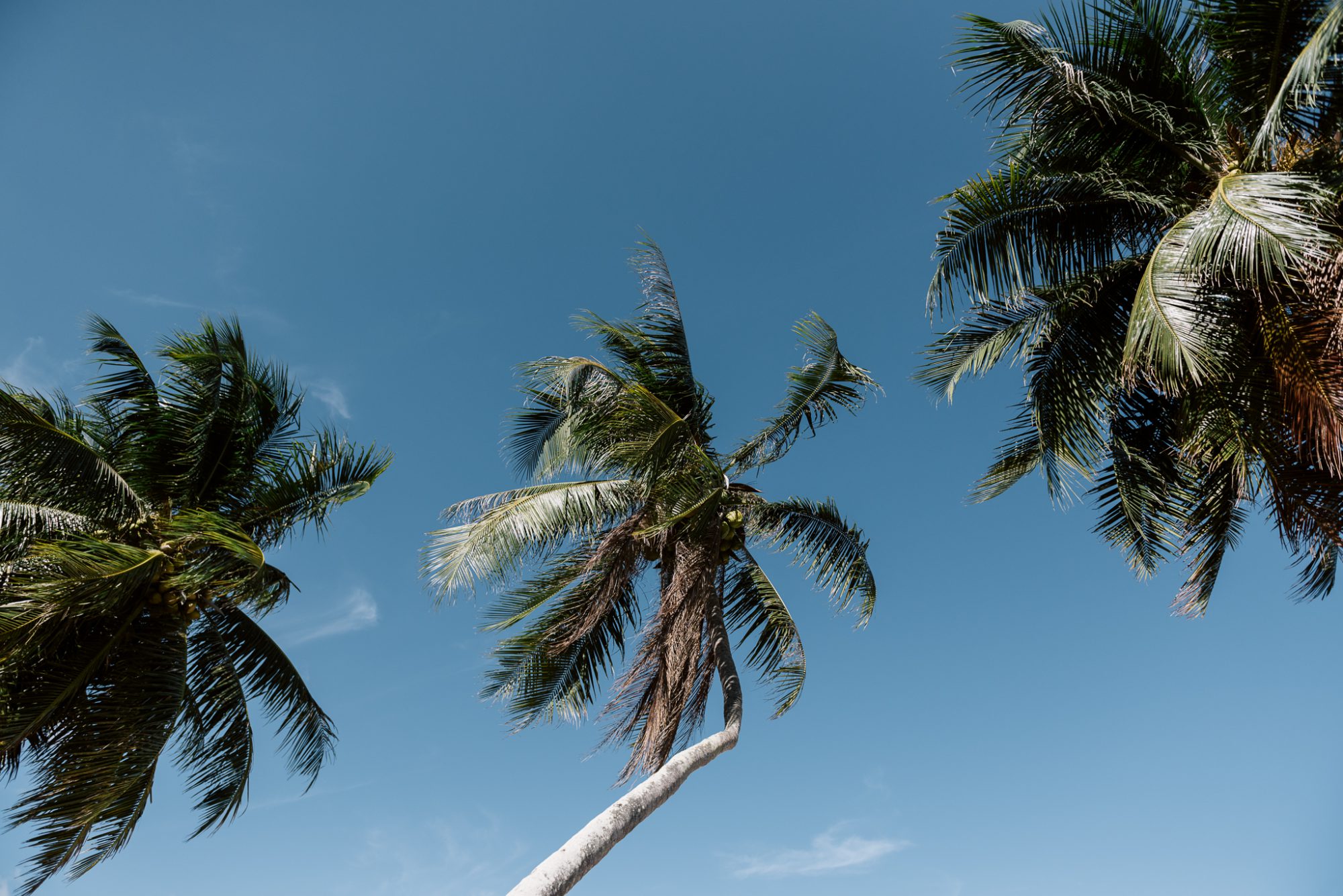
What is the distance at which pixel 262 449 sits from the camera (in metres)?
11.5

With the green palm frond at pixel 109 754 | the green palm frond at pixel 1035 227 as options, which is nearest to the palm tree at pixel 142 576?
the green palm frond at pixel 109 754

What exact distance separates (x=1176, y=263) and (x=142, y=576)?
10.3 metres

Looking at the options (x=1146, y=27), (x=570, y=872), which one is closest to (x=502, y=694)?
(x=570, y=872)

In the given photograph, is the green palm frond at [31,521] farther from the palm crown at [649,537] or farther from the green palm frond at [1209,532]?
the green palm frond at [1209,532]

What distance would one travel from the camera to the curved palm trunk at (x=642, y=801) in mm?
5512

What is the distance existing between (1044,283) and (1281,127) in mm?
2501

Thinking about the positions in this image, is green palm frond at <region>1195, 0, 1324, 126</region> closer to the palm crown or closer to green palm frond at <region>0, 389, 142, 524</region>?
the palm crown

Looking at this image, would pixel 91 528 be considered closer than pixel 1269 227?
No

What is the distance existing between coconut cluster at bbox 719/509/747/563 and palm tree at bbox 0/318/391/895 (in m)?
4.42

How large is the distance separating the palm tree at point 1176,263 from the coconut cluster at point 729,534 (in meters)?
2.93

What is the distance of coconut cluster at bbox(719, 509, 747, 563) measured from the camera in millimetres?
10336

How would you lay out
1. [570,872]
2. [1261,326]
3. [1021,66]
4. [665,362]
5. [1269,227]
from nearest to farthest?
[570,872] → [1269,227] → [1261,326] → [1021,66] → [665,362]

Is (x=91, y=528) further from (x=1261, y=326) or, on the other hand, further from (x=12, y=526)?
(x=1261, y=326)

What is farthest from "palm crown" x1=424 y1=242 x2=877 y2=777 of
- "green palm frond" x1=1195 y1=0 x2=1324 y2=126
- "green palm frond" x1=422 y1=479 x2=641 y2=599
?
"green palm frond" x1=1195 y1=0 x2=1324 y2=126
